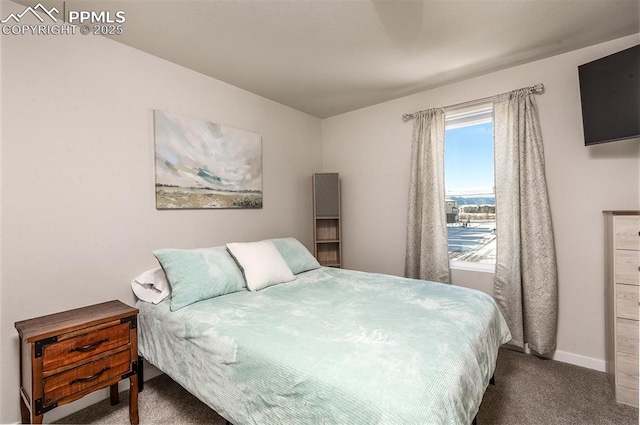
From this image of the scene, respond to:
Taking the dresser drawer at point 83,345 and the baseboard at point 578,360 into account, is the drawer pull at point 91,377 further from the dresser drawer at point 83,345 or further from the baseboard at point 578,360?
the baseboard at point 578,360

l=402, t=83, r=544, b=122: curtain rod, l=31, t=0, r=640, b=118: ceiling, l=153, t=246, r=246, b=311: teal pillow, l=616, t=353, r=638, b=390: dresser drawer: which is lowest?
l=616, t=353, r=638, b=390: dresser drawer

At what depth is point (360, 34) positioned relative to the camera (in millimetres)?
2104

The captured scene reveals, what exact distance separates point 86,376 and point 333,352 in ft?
4.67

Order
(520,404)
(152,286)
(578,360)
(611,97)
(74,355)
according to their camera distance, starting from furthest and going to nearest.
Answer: (578,360), (152,286), (611,97), (520,404), (74,355)

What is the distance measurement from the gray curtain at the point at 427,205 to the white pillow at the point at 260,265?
139cm

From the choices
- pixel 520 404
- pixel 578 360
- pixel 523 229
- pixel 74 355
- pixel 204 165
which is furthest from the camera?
pixel 204 165

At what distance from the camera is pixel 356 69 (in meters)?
2.64

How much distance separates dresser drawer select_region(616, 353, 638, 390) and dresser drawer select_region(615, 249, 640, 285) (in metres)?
0.49

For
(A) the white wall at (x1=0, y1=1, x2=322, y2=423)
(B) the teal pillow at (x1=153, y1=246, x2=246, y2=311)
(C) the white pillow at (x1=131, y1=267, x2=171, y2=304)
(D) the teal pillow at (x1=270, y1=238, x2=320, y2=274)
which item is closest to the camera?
(A) the white wall at (x1=0, y1=1, x2=322, y2=423)

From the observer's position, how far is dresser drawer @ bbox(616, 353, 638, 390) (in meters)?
1.90

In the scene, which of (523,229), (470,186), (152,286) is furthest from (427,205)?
(152,286)

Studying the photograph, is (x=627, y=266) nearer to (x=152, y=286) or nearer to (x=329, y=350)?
(x=329, y=350)

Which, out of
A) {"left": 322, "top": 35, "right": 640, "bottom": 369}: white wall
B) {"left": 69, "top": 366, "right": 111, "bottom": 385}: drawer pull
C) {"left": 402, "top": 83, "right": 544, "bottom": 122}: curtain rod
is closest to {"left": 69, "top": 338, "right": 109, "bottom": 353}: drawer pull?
{"left": 69, "top": 366, "right": 111, "bottom": 385}: drawer pull

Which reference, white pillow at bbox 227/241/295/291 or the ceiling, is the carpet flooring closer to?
white pillow at bbox 227/241/295/291
